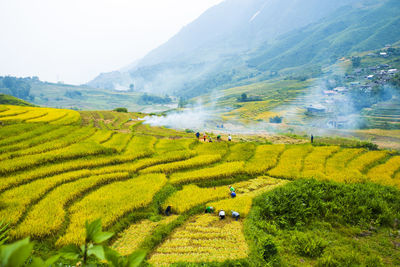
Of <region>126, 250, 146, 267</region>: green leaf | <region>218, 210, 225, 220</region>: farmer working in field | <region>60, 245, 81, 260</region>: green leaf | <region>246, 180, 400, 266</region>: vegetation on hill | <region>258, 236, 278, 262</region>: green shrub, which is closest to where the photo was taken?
<region>126, 250, 146, 267</region>: green leaf

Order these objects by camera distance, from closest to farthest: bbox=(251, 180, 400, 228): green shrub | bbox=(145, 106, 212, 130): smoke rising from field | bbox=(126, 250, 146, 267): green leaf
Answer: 1. bbox=(126, 250, 146, 267): green leaf
2. bbox=(251, 180, 400, 228): green shrub
3. bbox=(145, 106, 212, 130): smoke rising from field

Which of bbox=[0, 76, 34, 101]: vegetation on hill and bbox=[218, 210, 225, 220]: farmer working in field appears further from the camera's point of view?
bbox=[0, 76, 34, 101]: vegetation on hill

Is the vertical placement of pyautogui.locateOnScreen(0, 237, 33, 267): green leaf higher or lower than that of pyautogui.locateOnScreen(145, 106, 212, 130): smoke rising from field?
higher

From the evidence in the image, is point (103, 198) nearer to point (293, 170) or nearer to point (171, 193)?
point (171, 193)

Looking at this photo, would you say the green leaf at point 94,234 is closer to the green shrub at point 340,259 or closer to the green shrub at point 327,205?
the green shrub at point 340,259

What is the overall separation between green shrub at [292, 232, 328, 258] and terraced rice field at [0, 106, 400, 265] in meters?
2.29

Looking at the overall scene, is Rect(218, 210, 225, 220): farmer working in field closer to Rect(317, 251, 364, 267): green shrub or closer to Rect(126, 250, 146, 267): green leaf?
Rect(317, 251, 364, 267): green shrub

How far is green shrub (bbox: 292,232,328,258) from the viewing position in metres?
8.38

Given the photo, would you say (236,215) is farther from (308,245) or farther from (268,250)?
(308,245)

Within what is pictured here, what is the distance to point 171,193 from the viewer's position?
41.2 ft

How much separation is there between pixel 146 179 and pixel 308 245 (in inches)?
370

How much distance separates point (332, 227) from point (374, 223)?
2.13m

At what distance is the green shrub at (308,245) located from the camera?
8375 millimetres

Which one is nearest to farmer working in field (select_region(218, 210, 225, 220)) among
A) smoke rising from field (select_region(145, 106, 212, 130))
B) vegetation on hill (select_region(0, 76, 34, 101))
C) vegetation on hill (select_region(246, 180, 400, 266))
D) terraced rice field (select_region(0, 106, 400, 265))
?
terraced rice field (select_region(0, 106, 400, 265))
